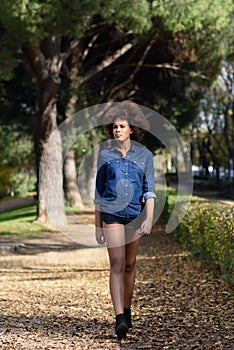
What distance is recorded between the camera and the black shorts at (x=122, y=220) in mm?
5457

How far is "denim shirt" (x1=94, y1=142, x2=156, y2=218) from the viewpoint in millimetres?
5457

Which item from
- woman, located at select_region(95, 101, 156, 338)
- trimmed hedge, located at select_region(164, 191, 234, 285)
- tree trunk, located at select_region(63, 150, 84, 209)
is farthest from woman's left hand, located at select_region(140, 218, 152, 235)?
tree trunk, located at select_region(63, 150, 84, 209)

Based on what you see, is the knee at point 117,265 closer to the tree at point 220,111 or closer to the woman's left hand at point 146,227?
the woman's left hand at point 146,227

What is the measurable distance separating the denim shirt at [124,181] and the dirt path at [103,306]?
1.16 meters

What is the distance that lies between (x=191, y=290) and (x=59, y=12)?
863cm

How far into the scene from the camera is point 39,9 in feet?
46.5

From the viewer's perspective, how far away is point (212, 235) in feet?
28.9

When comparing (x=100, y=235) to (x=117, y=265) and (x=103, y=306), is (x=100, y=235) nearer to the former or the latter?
(x=117, y=265)

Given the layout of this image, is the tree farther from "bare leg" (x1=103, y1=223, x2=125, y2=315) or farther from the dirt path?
"bare leg" (x1=103, y1=223, x2=125, y2=315)

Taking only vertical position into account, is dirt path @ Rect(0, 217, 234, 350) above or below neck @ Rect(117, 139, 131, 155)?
below

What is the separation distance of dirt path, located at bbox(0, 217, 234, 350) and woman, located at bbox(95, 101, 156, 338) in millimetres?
496

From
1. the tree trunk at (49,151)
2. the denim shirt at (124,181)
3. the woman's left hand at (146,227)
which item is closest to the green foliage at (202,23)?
the tree trunk at (49,151)

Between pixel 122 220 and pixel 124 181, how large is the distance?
33cm

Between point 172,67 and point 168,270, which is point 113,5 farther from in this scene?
point 172,67
